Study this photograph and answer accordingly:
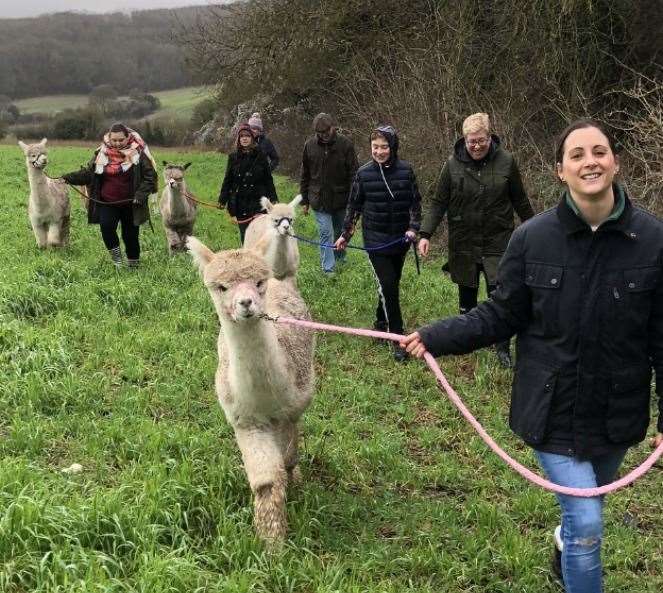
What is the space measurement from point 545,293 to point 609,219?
0.37 meters

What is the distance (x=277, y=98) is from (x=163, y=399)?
17.8m

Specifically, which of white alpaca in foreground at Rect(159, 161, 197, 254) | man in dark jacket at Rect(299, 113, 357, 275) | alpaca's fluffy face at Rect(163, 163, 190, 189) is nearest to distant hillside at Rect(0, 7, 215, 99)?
alpaca's fluffy face at Rect(163, 163, 190, 189)

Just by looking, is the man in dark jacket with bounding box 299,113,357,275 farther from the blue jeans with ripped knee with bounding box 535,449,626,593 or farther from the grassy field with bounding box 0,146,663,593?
the blue jeans with ripped knee with bounding box 535,449,626,593

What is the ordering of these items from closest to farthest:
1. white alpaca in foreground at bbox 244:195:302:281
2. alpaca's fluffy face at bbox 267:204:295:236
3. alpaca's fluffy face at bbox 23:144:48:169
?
white alpaca in foreground at bbox 244:195:302:281
alpaca's fluffy face at bbox 267:204:295:236
alpaca's fluffy face at bbox 23:144:48:169

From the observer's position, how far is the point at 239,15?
1781cm

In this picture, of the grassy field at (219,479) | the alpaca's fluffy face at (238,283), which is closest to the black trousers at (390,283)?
the grassy field at (219,479)

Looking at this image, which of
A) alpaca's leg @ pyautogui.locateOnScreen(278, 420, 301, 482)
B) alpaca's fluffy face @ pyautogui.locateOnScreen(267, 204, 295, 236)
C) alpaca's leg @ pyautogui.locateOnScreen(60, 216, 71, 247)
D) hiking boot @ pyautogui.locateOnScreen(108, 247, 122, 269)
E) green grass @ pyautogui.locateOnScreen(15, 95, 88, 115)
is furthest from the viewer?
green grass @ pyautogui.locateOnScreen(15, 95, 88, 115)

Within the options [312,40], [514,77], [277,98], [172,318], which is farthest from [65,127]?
[172,318]

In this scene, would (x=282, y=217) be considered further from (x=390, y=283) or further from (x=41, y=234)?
(x=41, y=234)

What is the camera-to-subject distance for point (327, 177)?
8.82 meters

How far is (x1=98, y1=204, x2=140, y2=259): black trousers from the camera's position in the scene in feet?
26.9

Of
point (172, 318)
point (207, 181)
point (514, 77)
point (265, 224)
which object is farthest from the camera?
point (207, 181)

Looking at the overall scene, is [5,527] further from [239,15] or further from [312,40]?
[239,15]

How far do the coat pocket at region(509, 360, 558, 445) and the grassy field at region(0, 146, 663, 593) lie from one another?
0.97 m
